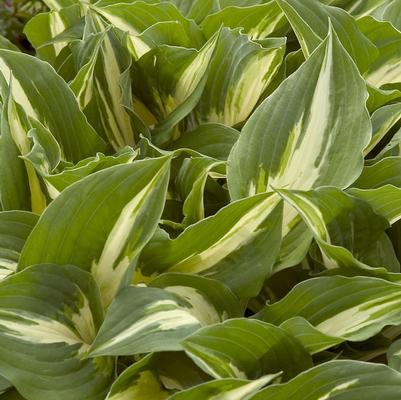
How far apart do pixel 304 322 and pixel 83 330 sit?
20 cm

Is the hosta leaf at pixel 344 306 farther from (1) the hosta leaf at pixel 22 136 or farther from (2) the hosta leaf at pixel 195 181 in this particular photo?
(1) the hosta leaf at pixel 22 136

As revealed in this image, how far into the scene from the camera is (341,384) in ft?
1.85

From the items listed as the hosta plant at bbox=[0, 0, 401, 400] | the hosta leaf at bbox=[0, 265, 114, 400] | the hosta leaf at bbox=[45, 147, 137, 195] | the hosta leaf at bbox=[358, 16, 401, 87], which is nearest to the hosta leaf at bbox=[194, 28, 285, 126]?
the hosta plant at bbox=[0, 0, 401, 400]

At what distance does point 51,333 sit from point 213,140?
1.04 ft

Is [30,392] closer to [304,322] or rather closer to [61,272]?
[61,272]

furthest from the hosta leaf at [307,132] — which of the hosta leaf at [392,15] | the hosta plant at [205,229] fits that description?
the hosta leaf at [392,15]

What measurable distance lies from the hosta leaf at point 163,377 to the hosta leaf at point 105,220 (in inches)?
3.2

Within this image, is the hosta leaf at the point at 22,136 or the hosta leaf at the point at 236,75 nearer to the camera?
the hosta leaf at the point at 22,136

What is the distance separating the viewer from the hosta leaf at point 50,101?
759 mm

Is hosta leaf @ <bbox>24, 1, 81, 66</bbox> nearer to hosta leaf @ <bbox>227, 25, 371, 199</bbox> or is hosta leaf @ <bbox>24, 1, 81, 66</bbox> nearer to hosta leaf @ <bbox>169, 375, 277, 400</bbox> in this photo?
hosta leaf @ <bbox>227, 25, 371, 199</bbox>

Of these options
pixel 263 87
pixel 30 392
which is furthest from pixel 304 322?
pixel 263 87

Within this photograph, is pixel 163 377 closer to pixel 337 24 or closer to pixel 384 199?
pixel 384 199

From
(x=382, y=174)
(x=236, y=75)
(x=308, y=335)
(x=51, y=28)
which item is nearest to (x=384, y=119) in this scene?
(x=382, y=174)

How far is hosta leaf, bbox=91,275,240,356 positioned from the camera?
56 cm
